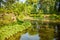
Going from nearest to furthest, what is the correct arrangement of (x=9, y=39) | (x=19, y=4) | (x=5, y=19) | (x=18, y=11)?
(x=9, y=39) < (x=5, y=19) < (x=18, y=11) < (x=19, y=4)

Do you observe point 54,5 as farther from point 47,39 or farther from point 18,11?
point 47,39

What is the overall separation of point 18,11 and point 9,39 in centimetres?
2477

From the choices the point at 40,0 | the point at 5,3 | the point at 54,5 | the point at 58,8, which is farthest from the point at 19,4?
the point at 40,0

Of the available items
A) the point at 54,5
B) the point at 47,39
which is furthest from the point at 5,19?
the point at 54,5

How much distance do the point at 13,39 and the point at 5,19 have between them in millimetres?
11400

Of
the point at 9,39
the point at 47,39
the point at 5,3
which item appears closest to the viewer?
the point at 9,39

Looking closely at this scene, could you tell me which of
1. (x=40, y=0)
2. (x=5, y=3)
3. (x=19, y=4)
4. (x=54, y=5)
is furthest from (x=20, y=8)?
(x=40, y=0)

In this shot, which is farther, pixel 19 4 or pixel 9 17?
pixel 19 4

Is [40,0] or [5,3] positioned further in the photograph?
[40,0]

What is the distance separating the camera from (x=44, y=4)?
3314 inches

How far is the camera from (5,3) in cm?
6316

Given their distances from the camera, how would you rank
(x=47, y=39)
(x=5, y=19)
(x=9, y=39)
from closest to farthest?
(x=9, y=39)
(x=47, y=39)
(x=5, y=19)

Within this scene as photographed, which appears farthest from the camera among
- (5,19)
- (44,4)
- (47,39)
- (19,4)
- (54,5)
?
(44,4)

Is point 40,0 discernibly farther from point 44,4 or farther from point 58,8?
point 58,8
